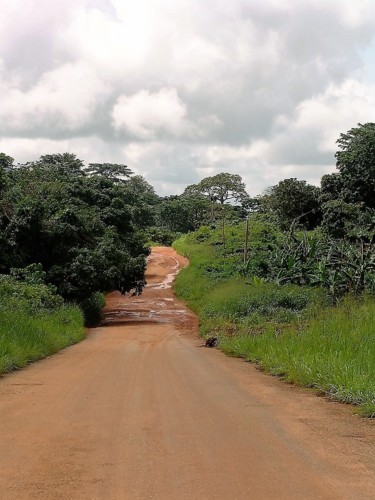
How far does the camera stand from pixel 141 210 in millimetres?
70875

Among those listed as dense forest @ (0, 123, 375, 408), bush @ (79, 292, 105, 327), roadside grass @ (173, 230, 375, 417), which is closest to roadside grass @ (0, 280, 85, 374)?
dense forest @ (0, 123, 375, 408)

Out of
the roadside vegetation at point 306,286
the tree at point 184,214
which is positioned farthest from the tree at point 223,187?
the roadside vegetation at point 306,286

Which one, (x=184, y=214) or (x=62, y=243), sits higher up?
(x=184, y=214)

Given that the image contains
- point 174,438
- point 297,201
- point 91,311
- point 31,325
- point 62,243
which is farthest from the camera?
point 297,201

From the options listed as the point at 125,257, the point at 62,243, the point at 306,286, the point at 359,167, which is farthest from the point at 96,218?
the point at 359,167

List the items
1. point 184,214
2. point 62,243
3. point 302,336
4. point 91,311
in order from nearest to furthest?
point 302,336 → point 62,243 → point 91,311 → point 184,214

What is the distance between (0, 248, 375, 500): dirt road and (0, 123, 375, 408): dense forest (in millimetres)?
3155

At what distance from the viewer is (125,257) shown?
26.8 meters

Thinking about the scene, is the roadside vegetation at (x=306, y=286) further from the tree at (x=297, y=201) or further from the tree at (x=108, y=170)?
the tree at (x=108, y=170)

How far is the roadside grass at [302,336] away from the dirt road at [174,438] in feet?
1.21

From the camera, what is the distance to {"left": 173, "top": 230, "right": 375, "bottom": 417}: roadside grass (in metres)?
7.71

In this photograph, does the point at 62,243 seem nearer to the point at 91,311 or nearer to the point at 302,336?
the point at 91,311

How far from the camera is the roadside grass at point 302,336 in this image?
7.71 metres

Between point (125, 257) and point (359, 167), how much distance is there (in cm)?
1776
